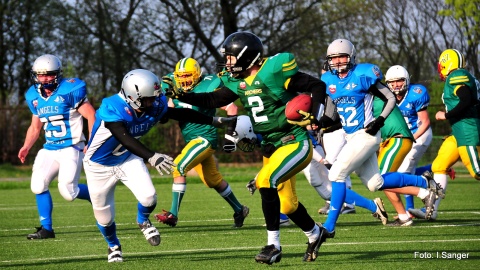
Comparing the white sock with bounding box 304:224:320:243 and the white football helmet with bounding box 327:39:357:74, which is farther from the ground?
the white football helmet with bounding box 327:39:357:74

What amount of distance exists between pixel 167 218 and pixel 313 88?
3372 millimetres

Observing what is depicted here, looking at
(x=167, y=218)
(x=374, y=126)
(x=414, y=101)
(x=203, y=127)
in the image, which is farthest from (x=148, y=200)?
(x=414, y=101)

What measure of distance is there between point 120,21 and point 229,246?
81.5ft

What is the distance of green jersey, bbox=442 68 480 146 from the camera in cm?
1025

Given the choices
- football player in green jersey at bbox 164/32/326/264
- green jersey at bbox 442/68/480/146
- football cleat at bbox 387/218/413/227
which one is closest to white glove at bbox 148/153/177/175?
football player in green jersey at bbox 164/32/326/264

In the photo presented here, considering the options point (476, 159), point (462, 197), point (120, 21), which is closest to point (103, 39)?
point (120, 21)

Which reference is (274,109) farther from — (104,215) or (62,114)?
(62,114)

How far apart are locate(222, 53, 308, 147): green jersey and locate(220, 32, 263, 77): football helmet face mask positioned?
3.8 inches

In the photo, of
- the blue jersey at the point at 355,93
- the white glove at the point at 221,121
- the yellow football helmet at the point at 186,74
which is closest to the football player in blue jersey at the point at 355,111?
the blue jersey at the point at 355,93

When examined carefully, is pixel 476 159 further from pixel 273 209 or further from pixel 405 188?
pixel 273 209

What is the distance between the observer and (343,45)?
8.98 meters

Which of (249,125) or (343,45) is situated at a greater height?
(343,45)

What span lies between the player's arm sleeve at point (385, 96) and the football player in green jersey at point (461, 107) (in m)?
1.66

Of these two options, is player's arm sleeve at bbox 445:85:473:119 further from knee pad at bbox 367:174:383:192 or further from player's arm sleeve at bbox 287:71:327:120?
player's arm sleeve at bbox 287:71:327:120
